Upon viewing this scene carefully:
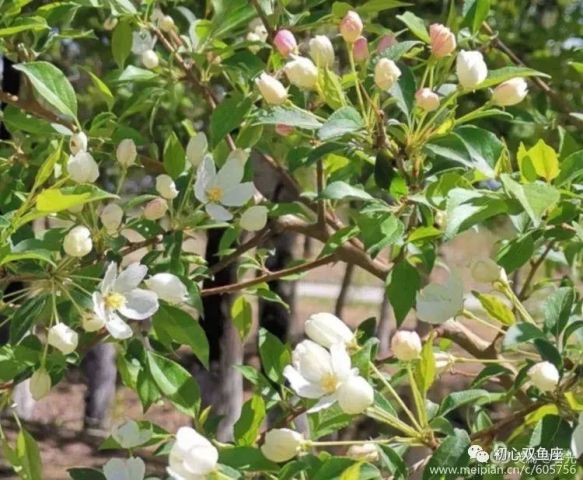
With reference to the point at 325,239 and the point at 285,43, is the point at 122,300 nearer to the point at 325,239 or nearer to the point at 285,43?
the point at 285,43

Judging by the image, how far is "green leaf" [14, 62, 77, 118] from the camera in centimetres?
122

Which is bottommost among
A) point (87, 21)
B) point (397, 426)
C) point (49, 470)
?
point (49, 470)

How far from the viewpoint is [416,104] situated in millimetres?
1071

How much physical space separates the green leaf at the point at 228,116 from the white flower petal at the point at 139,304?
9.7 inches

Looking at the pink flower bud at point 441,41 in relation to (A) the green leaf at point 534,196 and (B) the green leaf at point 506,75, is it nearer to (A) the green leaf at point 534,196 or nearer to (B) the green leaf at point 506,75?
(B) the green leaf at point 506,75

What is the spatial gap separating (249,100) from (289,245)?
2.12 m

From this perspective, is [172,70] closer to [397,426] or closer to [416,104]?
[416,104]

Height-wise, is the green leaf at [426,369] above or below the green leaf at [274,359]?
above

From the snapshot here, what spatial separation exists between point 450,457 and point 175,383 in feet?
1.32

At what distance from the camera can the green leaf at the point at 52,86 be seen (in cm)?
122

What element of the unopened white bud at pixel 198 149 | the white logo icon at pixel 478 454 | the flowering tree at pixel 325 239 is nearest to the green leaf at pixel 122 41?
the flowering tree at pixel 325 239

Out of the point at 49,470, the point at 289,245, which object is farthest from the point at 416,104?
the point at 49,470

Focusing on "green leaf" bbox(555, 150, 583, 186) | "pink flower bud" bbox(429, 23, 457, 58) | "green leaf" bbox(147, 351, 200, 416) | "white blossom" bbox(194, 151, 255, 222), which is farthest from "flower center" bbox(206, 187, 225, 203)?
"green leaf" bbox(555, 150, 583, 186)

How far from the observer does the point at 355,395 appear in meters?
0.87
